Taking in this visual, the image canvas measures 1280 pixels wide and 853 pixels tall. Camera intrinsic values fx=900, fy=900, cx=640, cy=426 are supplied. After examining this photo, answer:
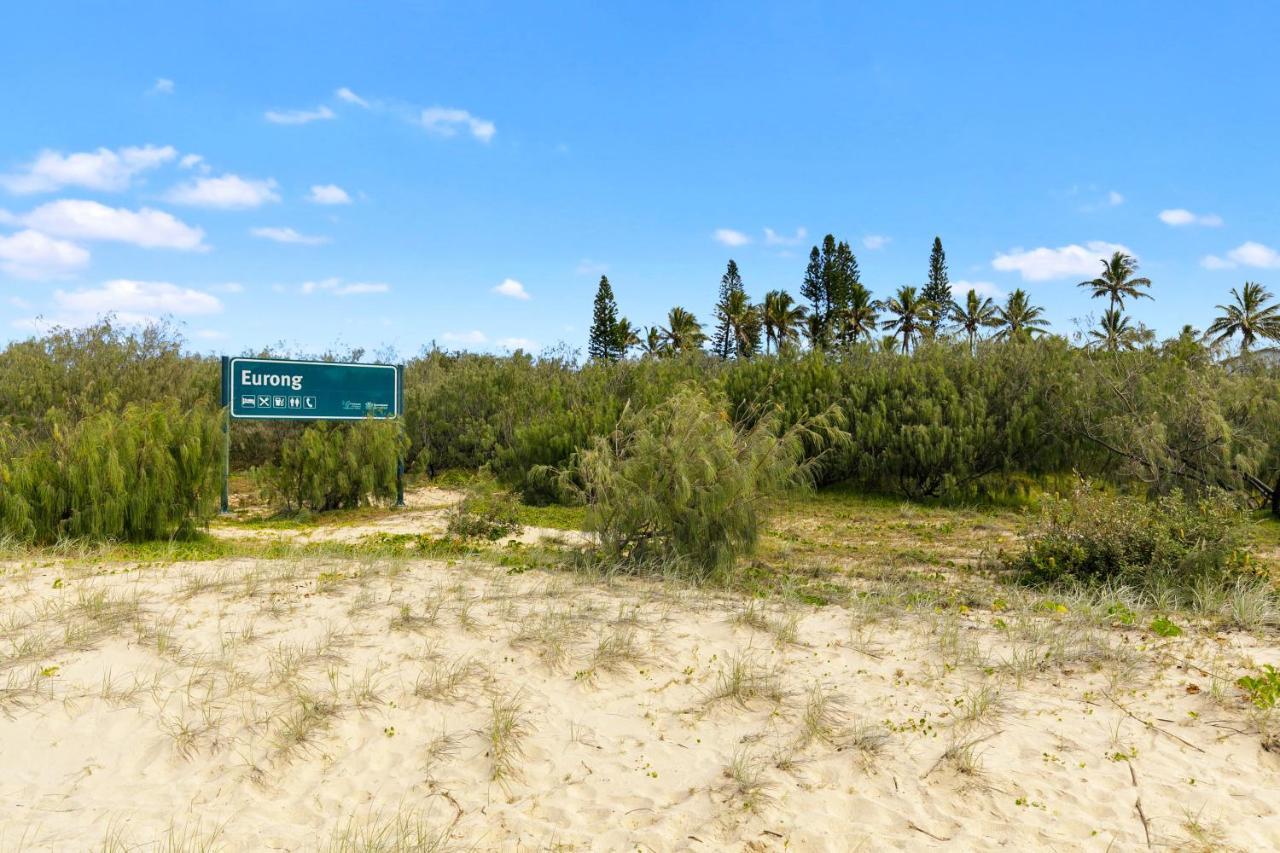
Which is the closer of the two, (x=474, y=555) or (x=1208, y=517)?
(x=1208, y=517)

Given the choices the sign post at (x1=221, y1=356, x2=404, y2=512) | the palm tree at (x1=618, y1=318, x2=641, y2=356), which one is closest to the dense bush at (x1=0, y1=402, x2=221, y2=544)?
the sign post at (x1=221, y1=356, x2=404, y2=512)

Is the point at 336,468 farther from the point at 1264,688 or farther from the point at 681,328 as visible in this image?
the point at 681,328

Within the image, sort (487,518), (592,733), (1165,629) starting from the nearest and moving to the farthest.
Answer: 1. (592,733)
2. (1165,629)
3. (487,518)

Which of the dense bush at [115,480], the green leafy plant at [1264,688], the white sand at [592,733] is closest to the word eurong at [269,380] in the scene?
the dense bush at [115,480]

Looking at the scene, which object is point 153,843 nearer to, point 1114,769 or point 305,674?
point 305,674

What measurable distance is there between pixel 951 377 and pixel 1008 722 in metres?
12.0

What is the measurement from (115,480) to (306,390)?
4.74 m

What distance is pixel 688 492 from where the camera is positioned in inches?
330

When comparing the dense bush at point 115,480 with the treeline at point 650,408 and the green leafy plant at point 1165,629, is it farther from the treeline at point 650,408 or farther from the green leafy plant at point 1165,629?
the green leafy plant at point 1165,629

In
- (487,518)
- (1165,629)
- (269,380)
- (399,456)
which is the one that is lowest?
(1165,629)

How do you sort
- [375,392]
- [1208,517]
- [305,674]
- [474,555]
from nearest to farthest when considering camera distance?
[305,674] < [1208,517] < [474,555] < [375,392]

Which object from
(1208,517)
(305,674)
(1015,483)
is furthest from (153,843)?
(1015,483)

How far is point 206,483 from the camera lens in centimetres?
1031

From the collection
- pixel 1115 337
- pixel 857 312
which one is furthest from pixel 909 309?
pixel 1115 337
